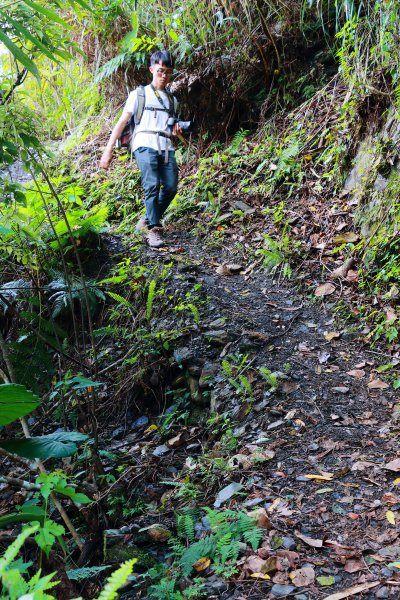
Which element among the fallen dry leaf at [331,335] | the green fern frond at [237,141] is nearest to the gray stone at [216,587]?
the fallen dry leaf at [331,335]

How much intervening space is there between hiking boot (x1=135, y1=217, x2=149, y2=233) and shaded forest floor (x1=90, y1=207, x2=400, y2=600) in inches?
53.5

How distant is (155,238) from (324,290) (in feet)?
7.22

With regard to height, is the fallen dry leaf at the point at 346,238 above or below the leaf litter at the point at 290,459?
above

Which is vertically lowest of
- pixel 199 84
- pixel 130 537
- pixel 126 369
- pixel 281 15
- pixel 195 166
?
pixel 130 537

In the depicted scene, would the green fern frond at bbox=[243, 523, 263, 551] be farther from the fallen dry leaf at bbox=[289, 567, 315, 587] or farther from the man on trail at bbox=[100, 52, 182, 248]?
the man on trail at bbox=[100, 52, 182, 248]

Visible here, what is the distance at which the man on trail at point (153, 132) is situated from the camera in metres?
6.16

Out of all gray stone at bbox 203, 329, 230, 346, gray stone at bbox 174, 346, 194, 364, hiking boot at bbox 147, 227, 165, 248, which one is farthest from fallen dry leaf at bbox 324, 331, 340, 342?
hiking boot at bbox 147, 227, 165, 248

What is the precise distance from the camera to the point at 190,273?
17.8ft

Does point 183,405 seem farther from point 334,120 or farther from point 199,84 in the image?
point 199,84

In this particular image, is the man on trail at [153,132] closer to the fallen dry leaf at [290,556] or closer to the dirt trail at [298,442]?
the dirt trail at [298,442]

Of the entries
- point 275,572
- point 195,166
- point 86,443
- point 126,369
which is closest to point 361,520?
point 275,572

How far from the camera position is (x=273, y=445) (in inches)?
127

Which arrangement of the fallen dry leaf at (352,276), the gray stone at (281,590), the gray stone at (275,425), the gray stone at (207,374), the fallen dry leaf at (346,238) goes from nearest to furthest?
1. the gray stone at (281,590)
2. the gray stone at (275,425)
3. the gray stone at (207,374)
4. the fallen dry leaf at (352,276)
5. the fallen dry leaf at (346,238)

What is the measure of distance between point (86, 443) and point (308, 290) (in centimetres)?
248
